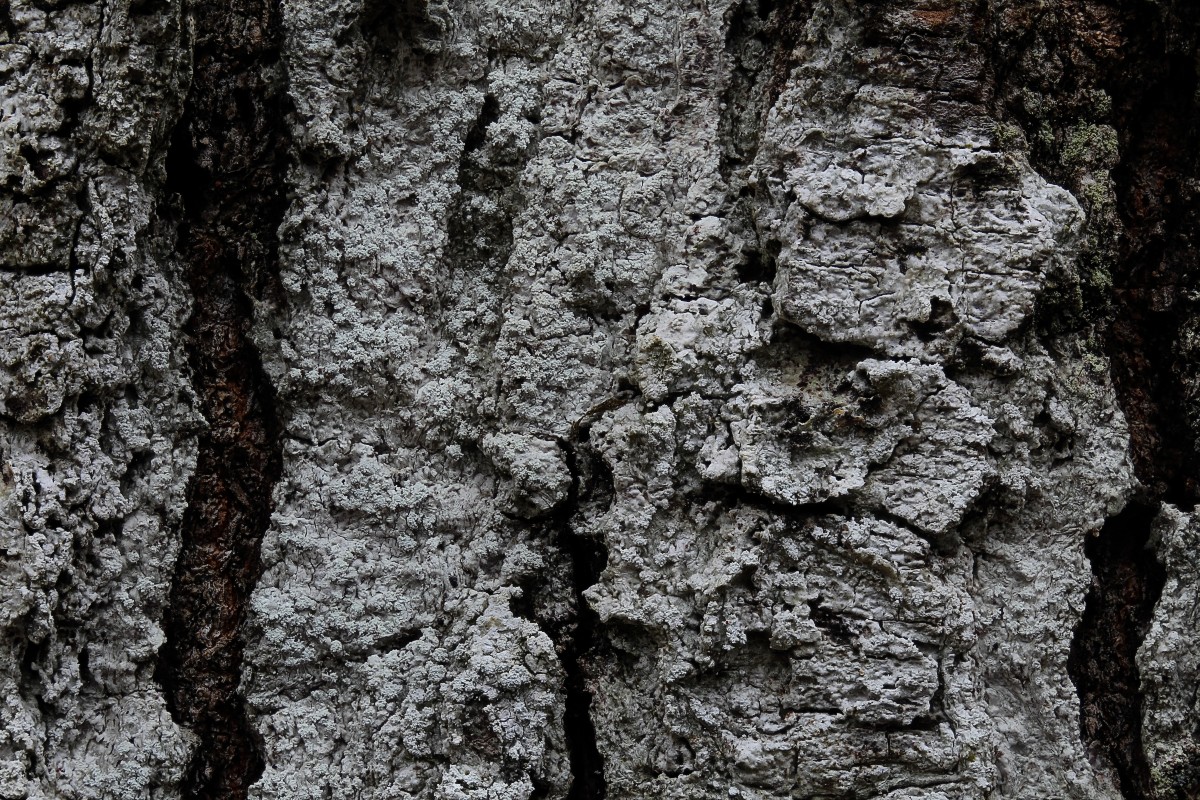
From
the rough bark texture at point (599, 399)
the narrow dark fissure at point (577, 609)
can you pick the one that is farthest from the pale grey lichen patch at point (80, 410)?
the narrow dark fissure at point (577, 609)

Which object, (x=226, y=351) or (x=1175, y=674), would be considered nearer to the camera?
(x=1175, y=674)

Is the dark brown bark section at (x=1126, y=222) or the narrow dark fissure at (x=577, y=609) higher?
the dark brown bark section at (x=1126, y=222)

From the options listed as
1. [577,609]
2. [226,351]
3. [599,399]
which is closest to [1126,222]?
[599,399]

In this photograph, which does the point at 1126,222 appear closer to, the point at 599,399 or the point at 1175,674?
the point at 1175,674

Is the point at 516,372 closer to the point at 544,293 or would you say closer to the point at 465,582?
the point at 544,293

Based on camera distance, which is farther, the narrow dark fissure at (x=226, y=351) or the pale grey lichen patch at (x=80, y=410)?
the narrow dark fissure at (x=226, y=351)

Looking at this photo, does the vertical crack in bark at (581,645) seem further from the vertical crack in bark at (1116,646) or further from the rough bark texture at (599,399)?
the vertical crack in bark at (1116,646)

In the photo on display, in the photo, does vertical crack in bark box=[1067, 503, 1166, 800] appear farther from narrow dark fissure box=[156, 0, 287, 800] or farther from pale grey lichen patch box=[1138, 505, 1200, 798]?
narrow dark fissure box=[156, 0, 287, 800]
